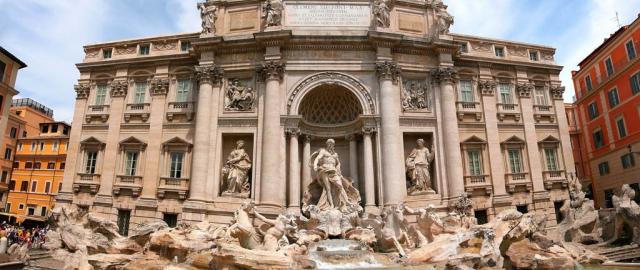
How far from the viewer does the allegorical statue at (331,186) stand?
19.2 meters

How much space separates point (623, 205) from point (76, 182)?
2762cm

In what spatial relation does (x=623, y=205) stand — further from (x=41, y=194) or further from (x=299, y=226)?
(x=41, y=194)

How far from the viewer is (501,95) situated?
80.0ft

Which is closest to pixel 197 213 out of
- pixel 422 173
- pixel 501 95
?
pixel 422 173

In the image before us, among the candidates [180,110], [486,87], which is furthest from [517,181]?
[180,110]

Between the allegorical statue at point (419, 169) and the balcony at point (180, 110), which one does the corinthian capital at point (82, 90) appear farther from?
the allegorical statue at point (419, 169)

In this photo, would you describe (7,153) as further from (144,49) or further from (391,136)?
(391,136)

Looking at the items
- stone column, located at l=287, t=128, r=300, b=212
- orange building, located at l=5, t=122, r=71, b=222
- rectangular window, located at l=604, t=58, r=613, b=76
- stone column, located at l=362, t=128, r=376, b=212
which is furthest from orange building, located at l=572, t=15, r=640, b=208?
orange building, located at l=5, t=122, r=71, b=222

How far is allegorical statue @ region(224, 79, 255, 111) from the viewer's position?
21781 millimetres

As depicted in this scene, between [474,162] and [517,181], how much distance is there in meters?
2.58

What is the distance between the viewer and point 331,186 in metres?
19.5

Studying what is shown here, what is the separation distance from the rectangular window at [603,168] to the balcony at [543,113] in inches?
326

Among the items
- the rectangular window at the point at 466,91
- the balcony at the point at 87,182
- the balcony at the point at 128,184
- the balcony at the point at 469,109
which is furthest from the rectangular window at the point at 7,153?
the rectangular window at the point at 466,91

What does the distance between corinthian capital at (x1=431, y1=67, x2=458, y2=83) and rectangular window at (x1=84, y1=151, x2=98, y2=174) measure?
20.2 meters
